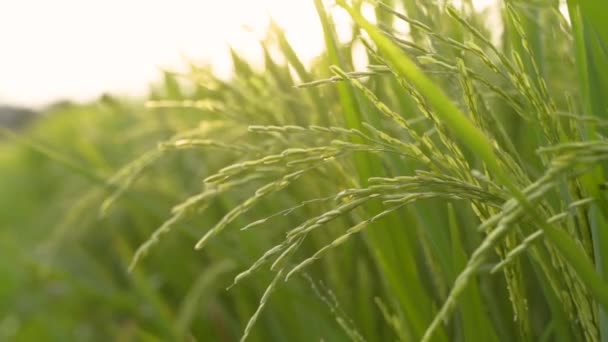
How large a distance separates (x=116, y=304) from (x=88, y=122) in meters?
2.72

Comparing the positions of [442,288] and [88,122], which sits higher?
[88,122]

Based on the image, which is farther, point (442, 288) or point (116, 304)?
point (116, 304)

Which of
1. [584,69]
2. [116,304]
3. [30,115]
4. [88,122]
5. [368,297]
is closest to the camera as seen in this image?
[584,69]

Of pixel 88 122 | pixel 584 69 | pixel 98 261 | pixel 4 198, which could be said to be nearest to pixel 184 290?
pixel 98 261

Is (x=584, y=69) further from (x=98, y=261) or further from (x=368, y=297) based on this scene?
(x=98, y=261)

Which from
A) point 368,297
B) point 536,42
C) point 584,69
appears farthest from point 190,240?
point 584,69

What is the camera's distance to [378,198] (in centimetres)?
117

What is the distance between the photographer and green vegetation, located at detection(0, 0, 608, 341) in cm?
81

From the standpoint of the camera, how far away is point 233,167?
87cm

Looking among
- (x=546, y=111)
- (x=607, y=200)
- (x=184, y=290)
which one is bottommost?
(x=184, y=290)

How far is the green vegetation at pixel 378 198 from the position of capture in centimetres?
81

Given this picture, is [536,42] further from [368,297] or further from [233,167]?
[368,297]

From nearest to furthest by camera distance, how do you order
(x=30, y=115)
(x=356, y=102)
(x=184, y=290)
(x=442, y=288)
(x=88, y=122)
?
(x=356, y=102) → (x=442, y=288) → (x=184, y=290) → (x=88, y=122) → (x=30, y=115)

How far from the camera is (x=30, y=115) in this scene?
530 inches
